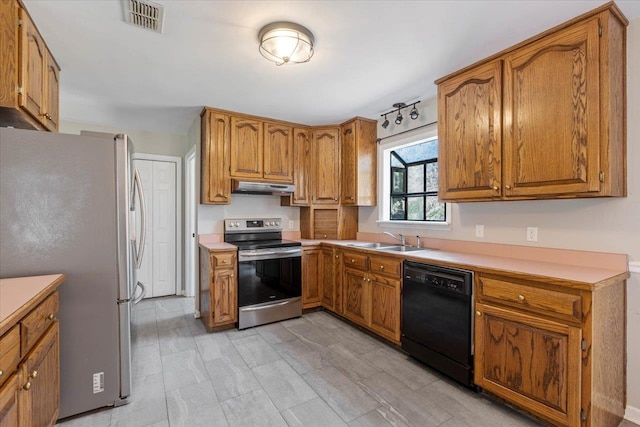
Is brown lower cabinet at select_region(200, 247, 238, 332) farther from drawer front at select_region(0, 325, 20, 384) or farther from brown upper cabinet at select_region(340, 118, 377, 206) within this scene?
drawer front at select_region(0, 325, 20, 384)

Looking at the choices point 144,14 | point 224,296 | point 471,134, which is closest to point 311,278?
point 224,296

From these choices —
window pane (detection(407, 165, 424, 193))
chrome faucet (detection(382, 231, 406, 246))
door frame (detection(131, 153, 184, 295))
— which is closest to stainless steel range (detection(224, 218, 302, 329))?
chrome faucet (detection(382, 231, 406, 246))

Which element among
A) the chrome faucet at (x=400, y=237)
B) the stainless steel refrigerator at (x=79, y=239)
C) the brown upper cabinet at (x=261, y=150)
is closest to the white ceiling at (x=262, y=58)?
the brown upper cabinet at (x=261, y=150)

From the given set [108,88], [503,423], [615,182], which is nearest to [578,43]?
[615,182]

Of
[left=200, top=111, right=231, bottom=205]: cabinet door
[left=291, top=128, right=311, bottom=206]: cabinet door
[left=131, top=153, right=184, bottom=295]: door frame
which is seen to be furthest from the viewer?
[left=131, top=153, right=184, bottom=295]: door frame

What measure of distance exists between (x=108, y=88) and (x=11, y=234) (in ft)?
5.90

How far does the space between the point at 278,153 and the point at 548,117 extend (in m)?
2.72

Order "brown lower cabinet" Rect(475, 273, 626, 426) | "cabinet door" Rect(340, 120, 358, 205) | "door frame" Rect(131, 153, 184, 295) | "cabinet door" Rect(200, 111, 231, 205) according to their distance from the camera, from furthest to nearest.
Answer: "door frame" Rect(131, 153, 184, 295)
"cabinet door" Rect(340, 120, 358, 205)
"cabinet door" Rect(200, 111, 231, 205)
"brown lower cabinet" Rect(475, 273, 626, 426)

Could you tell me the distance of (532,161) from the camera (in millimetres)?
1963

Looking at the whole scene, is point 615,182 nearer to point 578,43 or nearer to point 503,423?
point 578,43

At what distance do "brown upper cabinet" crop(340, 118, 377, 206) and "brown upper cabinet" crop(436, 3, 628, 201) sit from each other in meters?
1.41

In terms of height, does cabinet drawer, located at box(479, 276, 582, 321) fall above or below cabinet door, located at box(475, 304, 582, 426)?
above

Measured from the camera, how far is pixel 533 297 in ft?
5.66

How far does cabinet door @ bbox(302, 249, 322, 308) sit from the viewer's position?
3.62 meters
